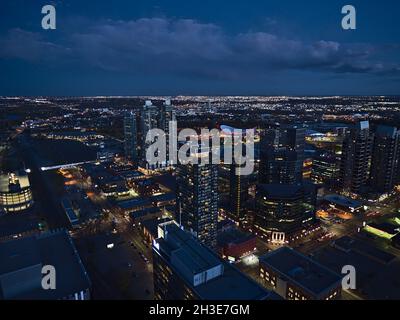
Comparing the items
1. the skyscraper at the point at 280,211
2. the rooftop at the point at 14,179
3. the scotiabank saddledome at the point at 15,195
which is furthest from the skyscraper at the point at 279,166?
the rooftop at the point at 14,179

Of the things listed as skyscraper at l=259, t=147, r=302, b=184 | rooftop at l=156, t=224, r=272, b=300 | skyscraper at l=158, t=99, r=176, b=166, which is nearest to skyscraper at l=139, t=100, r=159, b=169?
skyscraper at l=158, t=99, r=176, b=166

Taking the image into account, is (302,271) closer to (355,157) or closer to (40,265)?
(40,265)

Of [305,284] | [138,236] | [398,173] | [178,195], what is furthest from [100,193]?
[398,173]

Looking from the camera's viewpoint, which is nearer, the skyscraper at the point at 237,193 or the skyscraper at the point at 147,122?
the skyscraper at the point at 237,193

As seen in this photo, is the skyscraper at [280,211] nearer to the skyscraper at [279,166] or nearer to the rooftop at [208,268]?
the skyscraper at [279,166]

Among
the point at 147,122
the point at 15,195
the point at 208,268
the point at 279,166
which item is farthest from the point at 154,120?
the point at 208,268

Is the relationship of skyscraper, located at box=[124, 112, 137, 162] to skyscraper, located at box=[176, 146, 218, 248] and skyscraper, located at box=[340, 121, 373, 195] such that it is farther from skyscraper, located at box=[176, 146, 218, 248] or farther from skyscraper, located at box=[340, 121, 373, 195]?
skyscraper, located at box=[340, 121, 373, 195]
